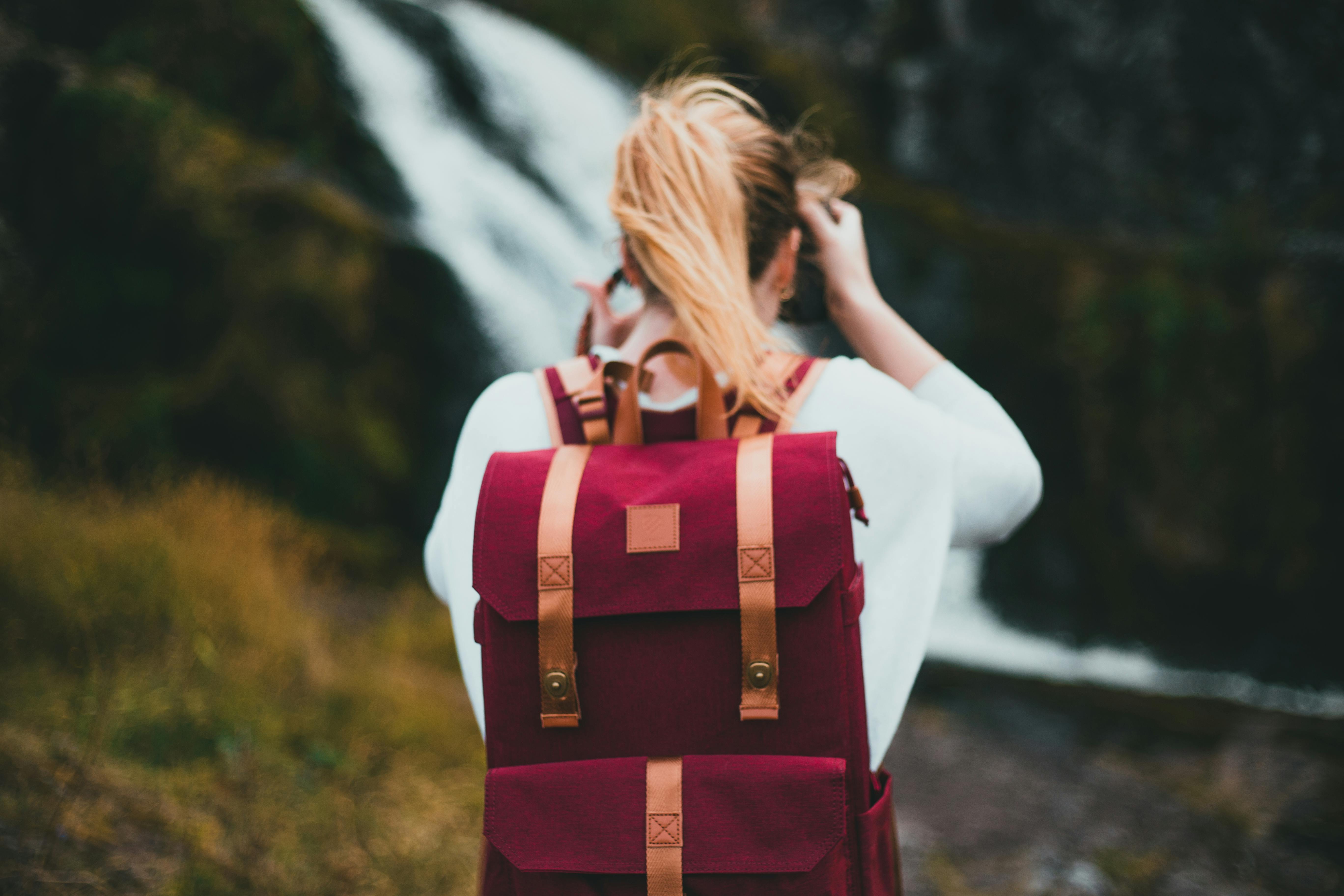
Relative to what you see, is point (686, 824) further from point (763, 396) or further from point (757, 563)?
point (763, 396)

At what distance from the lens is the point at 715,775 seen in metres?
1.04

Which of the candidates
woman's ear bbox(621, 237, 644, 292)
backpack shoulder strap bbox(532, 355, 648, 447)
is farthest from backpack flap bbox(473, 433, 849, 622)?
woman's ear bbox(621, 237, 644, 292)

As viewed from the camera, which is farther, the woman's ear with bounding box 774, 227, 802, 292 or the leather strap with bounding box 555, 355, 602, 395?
the woman's ear with bounding box 774, 227, 802, 292

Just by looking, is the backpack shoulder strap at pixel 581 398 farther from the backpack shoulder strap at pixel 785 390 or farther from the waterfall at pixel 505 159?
the waterfall at pixel 505 159

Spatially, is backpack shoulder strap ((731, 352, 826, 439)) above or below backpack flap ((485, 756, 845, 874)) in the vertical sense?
above

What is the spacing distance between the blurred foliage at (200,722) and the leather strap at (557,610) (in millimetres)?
1881

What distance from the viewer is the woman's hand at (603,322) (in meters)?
1.43

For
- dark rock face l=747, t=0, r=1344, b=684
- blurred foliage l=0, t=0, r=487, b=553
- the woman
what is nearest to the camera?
the woman

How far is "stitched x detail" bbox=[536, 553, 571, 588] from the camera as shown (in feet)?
3.46

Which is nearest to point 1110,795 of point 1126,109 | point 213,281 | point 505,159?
point 213,281

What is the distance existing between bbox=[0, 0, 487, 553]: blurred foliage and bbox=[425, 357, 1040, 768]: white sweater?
13.7 ft

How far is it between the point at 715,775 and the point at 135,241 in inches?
220

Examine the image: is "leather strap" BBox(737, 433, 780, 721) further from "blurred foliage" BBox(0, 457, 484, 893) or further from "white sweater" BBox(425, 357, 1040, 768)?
"blurred foliage" BBox(0, 457, 484, 893)

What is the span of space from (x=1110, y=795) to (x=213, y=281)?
5.72 m
